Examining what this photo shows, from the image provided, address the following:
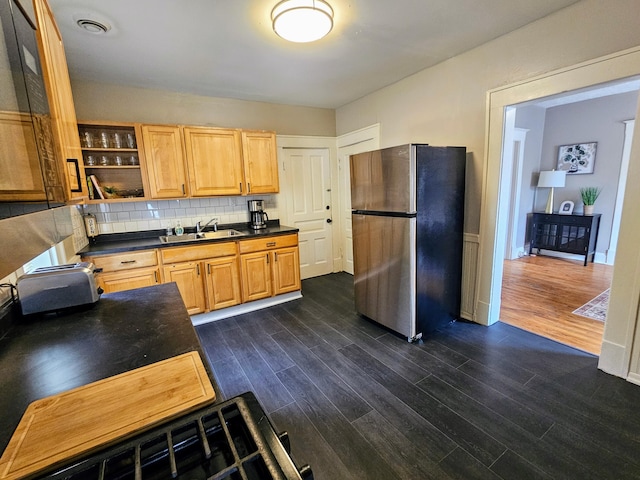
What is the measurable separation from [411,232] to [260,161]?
204 centimetres

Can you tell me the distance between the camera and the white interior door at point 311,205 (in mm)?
4066

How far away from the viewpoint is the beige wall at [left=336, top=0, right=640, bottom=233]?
1.78 meters

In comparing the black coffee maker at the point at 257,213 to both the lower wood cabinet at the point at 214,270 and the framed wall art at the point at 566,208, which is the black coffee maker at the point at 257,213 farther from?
the framed wall art at the point at 566,208

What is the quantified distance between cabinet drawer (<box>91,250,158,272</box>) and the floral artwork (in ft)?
20.2

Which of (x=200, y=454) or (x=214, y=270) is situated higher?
(x=200, y=454)

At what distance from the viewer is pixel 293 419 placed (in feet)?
5.74

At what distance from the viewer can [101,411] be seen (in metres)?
0.73

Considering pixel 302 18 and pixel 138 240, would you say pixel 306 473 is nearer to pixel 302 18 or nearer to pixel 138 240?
pixel 302 18

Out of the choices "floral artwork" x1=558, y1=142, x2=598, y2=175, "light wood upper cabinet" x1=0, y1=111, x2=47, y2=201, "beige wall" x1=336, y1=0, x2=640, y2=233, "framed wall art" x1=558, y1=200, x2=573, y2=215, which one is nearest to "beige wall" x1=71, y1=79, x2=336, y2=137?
"beige wall" x1=336, y1=0, x2=640, y2=233

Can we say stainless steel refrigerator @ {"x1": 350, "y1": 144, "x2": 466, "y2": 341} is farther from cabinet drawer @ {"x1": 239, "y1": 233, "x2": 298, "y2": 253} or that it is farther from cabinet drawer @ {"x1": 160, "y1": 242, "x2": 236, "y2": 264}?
cabinet drawer @ {"x1": 160, "y1": 242, "x2": 236, "y2": 264}

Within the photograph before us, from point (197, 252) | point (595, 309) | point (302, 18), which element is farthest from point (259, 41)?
point (595, 309)

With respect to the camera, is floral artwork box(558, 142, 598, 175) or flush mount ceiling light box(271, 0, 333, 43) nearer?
flush mount ceiling light box(271, 0, 333, 43)

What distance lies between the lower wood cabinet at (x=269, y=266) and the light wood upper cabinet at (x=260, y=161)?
67cm

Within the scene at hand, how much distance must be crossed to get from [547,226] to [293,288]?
4.50 meters
